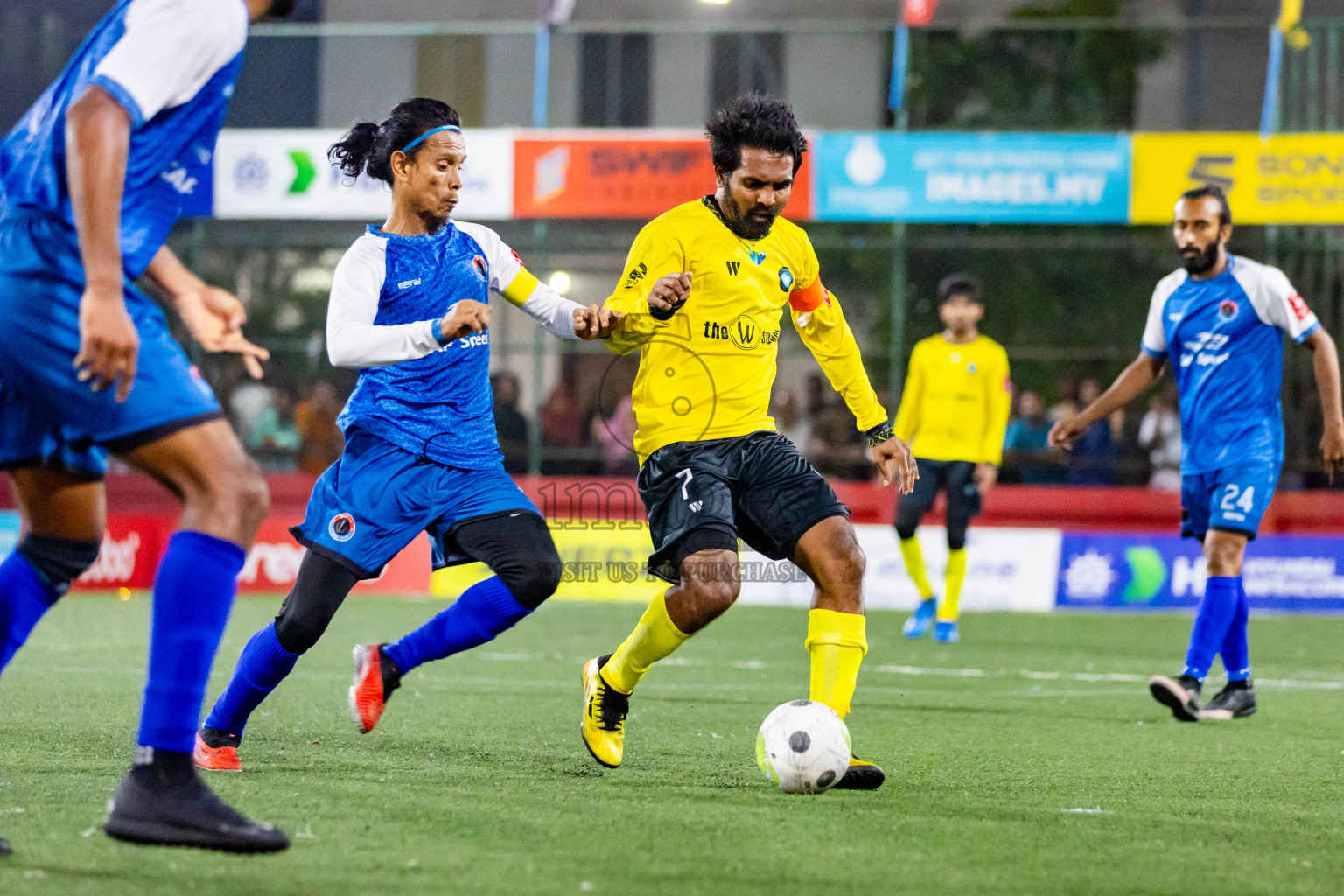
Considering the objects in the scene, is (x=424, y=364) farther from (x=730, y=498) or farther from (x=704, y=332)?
(x=730, y=498)

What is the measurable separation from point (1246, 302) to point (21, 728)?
18.0 feet

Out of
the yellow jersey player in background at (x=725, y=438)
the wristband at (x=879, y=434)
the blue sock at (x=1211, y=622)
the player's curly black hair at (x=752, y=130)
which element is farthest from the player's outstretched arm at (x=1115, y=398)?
the player's curly black hair at (x=752, y=130)

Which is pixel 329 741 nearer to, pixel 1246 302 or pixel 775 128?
pixel 775 128

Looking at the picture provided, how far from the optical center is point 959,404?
35.8 feet

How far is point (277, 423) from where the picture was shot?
15414mm

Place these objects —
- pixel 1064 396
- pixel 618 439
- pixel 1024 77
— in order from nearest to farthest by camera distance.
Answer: pixel 618 439, pixel 1064 396, pixel 1024 77

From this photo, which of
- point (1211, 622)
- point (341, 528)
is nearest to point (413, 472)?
point (341, 528)

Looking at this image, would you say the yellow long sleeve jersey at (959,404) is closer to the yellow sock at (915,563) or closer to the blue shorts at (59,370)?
the yellow sock at (915,563)

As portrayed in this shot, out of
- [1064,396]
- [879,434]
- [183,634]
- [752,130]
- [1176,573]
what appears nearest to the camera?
[183,634]

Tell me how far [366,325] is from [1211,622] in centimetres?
414

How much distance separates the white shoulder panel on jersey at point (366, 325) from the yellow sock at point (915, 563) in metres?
6.68

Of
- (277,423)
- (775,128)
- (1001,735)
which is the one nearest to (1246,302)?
(1001,735)

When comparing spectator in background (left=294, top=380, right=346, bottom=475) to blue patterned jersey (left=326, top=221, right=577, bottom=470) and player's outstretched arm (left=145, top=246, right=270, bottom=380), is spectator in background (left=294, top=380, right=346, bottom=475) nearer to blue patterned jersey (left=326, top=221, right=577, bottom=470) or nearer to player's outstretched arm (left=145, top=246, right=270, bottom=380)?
blue patterned jersey (left=326, top=221, right=577, bottom=470)

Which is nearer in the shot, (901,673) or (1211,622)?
(1211,622)
